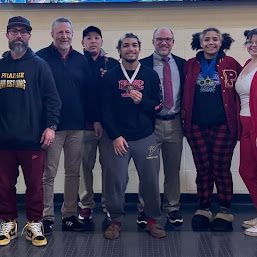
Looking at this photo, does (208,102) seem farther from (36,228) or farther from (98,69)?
(36,228)

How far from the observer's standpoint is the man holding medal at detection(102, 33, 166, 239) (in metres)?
3.27

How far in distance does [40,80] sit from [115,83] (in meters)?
0.56

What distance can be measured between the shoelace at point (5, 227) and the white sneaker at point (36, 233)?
13 centimetres

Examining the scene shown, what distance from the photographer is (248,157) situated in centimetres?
342

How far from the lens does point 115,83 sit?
331 cm

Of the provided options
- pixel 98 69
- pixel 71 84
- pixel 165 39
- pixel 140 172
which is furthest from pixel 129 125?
pixel 165 39

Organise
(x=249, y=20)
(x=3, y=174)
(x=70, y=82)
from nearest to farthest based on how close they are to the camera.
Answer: (x=3, y=174) < (x=70, y=82) < (x=249, y=20)

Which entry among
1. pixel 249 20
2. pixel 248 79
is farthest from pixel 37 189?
pixel 249 20

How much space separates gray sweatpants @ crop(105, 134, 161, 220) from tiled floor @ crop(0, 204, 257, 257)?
0.27 meters

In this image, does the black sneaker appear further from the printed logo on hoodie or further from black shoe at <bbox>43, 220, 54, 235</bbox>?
the printed logo on hoodie

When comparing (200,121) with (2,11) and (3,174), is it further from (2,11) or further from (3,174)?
(2,11)

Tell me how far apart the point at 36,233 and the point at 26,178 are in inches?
16.1

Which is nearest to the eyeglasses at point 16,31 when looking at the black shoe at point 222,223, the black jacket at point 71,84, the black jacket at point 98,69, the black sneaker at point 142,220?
the black jacket at point 71,84

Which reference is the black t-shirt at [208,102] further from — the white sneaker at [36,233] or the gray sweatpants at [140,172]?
the white sneaker at [36,233]
